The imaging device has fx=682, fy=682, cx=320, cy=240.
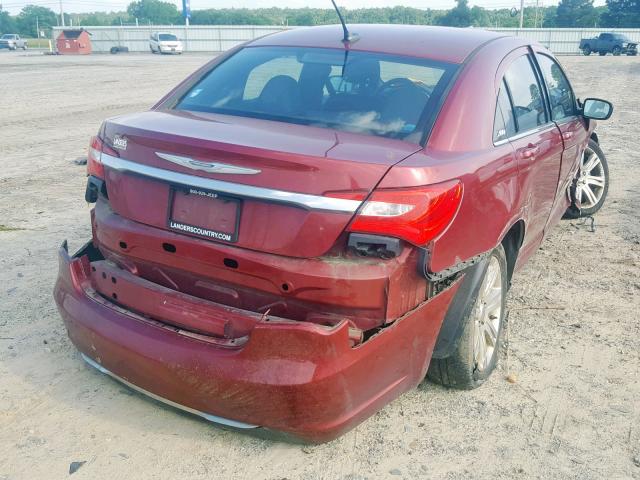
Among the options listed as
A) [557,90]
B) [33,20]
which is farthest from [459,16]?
[33,20]

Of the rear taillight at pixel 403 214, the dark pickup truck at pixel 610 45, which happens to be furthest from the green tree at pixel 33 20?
the rear taillight at pixel 403 214

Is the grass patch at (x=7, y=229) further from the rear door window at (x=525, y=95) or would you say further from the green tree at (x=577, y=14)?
the green tree at (x=577, y=14)

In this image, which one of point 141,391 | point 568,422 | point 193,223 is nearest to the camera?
point 193,223

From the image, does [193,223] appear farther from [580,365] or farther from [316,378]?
[580,365]

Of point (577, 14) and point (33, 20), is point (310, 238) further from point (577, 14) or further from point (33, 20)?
point (33, 20)

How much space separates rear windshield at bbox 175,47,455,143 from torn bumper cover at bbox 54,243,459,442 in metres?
0.86

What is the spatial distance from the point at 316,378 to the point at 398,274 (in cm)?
50

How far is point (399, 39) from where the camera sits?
12.1 ft

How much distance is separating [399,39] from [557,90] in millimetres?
1582

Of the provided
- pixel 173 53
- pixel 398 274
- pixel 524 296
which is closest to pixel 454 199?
pixel 398 274

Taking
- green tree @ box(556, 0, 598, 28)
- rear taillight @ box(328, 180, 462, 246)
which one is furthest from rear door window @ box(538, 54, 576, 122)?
green tree @ box(556, 0, 598, 28)

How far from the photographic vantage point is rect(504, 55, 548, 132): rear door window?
372 centimetres

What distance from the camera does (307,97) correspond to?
11.0 ft

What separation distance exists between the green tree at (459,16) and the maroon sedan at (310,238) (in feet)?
197
